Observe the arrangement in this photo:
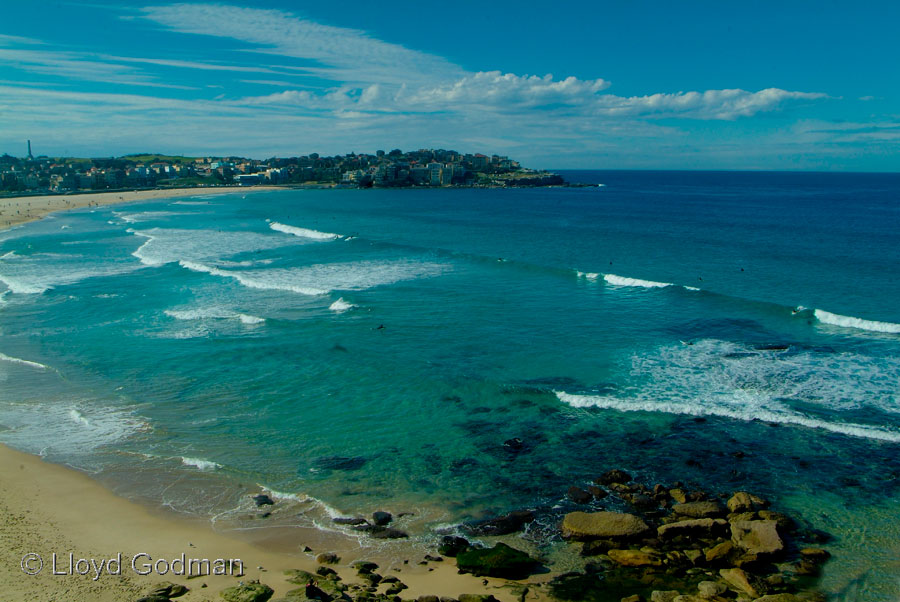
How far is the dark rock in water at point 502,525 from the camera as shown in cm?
1509

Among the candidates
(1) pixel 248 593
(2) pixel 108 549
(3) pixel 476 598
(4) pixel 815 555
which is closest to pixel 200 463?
(2) pixel 108 549

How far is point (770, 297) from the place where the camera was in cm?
3756

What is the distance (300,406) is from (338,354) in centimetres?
543

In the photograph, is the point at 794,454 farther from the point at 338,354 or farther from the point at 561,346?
the point at 338,354

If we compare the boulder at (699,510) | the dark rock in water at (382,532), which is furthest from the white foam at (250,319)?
the boulder at (699,510)

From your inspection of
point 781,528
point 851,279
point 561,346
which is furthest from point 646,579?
point 851,279

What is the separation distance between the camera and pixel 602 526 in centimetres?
1483

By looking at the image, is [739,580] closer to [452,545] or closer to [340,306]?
[452,545]

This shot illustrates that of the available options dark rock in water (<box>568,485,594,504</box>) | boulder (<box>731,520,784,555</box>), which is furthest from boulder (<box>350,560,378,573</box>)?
boulder (<box>731,520,784,555</box>)

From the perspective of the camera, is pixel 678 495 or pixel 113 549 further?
pixel 678 495

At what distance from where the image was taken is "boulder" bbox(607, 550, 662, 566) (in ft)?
45.0

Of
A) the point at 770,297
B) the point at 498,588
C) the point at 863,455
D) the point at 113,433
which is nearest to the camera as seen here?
the point at 498,588

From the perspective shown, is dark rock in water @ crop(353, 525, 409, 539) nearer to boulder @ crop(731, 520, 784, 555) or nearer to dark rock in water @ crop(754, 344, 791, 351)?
boulder @ crop(731, 520, 784, 555)

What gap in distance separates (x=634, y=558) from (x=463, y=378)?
1208cm
